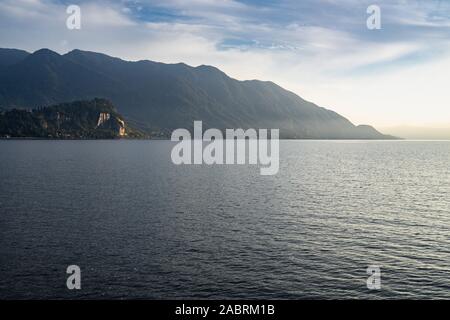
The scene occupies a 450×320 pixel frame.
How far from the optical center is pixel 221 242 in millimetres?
60438

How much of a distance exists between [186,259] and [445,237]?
43.0 m

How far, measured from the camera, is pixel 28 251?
5409 centimetres

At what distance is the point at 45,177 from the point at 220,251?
100 metres

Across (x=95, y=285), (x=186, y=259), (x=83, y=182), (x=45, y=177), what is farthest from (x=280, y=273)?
(x=45, y=177)

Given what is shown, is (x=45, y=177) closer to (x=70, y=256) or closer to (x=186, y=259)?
(x=70, y=256)

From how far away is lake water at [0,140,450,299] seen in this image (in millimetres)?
44188

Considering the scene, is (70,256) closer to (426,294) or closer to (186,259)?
(186,259)

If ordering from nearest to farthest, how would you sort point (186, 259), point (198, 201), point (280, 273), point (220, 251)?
point (280, 273), point (186, 259), point (220, 251), point (198, 201)

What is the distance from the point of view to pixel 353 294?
42531 millimetres

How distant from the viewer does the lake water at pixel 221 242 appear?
44.2 meters
